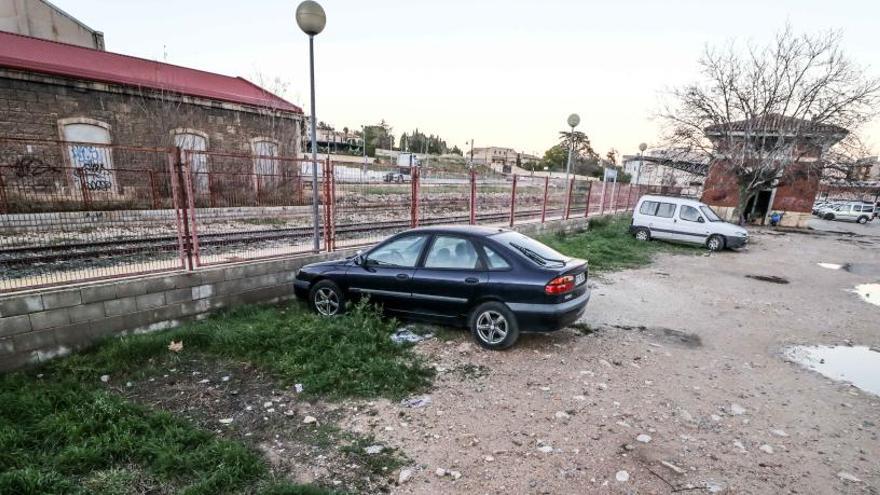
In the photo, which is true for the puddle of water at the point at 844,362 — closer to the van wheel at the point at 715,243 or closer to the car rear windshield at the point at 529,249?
the car rear windshield at the point at 529,249

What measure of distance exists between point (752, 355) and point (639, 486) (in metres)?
3.69

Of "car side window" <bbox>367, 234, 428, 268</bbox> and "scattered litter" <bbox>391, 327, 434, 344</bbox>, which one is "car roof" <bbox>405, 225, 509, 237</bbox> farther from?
"scattered litter" <bbox>391, 327, 434, 344</bbox>

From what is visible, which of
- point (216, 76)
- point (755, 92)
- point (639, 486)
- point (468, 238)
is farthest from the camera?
point (755, 92)

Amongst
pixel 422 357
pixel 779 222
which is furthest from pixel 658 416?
pixel 779 222

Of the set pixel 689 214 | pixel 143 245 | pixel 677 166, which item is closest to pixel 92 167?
pixel 143 245

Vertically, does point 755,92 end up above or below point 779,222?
above

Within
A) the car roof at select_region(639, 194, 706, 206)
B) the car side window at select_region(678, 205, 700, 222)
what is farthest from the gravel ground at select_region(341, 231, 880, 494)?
the car roof at select_region(639, 194, 706, 206)

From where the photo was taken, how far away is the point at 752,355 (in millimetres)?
5469

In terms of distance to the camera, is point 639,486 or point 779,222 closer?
point 639,486

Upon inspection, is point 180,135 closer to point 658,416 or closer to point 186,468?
point 186,468

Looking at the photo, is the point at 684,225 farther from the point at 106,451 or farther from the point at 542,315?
the point at 106,451

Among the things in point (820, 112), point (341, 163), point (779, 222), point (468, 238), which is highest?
point (820, 112)

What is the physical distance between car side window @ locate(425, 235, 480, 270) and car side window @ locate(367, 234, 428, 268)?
195 millimetres

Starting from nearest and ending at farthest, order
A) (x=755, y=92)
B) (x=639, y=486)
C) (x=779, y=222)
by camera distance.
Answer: (x=639, y=486)
(x=755, y=92)
(x=779, y=222)
